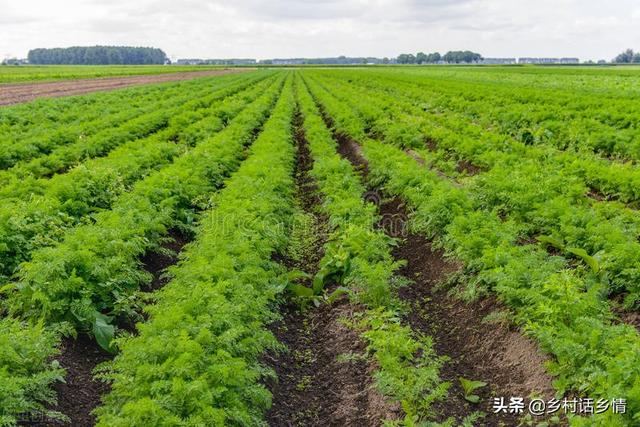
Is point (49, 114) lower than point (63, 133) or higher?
higher

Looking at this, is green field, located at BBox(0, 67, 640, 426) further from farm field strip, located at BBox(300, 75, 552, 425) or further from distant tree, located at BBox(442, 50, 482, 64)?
distant tree, located at BBox(442, 50, 482, 64)

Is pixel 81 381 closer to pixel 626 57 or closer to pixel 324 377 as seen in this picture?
pixel 324 377

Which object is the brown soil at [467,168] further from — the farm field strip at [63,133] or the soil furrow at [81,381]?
the farm field strip at [63,133]

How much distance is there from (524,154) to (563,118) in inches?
263

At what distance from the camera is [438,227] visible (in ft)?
32.7

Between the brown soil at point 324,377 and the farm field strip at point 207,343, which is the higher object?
the farm field strip at point 207,343

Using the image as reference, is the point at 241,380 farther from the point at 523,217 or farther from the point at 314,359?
the point at 523,217

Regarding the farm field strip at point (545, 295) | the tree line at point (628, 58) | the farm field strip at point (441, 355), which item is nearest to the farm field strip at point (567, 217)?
the farm field strip at point (545, 295)

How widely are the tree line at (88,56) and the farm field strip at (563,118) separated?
17990cm

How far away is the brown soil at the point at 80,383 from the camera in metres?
5.71

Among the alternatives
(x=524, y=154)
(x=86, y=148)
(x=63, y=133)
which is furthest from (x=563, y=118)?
(x=63, y=133)

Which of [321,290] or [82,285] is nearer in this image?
[82,285]

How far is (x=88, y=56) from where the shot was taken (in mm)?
184000

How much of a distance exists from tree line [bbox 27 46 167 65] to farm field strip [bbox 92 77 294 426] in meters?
196
